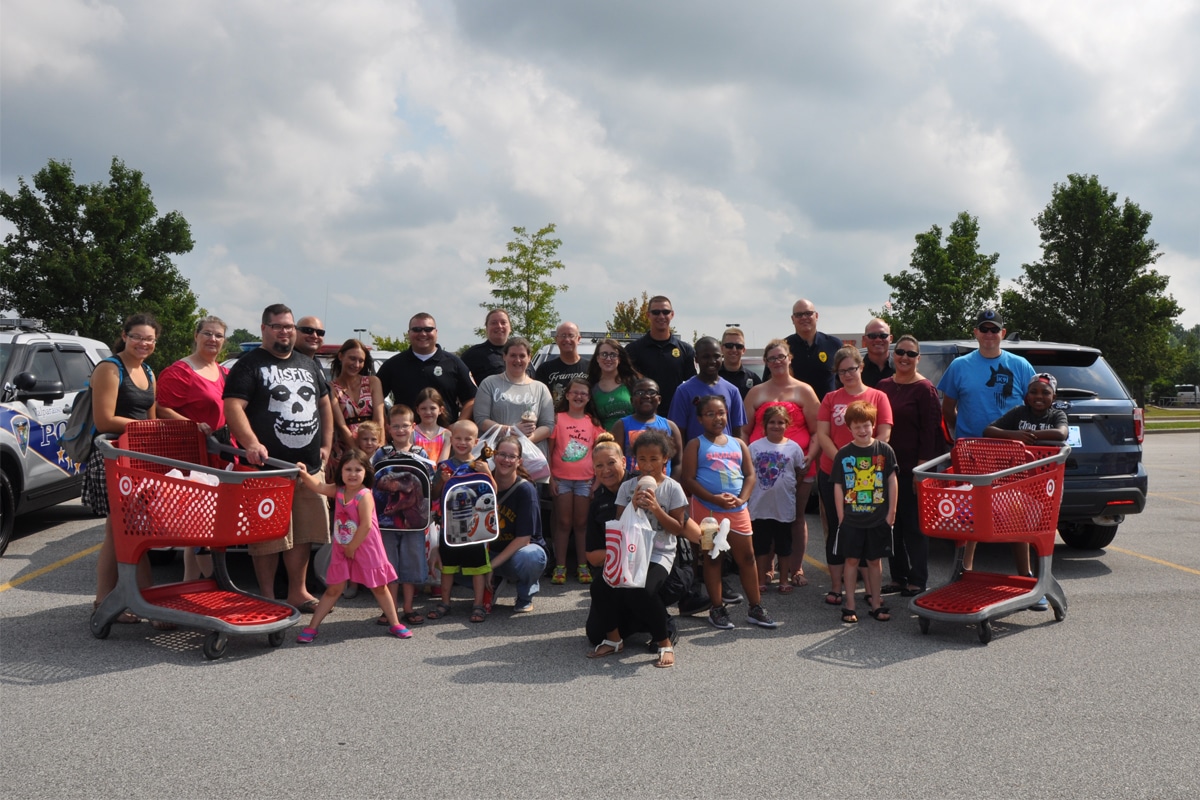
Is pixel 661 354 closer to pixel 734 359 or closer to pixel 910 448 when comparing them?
pixel 734 359

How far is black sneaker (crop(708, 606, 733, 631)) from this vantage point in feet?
18.1

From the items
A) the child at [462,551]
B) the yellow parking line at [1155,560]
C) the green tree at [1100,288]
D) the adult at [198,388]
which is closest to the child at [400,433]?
the child at [462,551]

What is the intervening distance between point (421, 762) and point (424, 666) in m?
1.31

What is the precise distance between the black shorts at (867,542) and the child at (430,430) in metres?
2.98

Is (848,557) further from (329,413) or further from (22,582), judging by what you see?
(22,582)

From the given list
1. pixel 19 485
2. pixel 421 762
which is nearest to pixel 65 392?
pixel 19 485

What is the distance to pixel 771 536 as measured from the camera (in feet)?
21.1

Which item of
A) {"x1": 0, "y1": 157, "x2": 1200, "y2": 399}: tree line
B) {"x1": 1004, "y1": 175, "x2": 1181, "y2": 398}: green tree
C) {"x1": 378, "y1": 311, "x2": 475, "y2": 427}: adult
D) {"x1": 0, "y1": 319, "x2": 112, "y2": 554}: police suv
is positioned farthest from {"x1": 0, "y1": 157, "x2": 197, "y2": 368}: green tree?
{"x1": 1004, "y1": 175, "x2": 1181, "y2": 398}: green tree

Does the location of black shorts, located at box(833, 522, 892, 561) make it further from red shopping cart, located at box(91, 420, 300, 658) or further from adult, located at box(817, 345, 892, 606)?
red shopping cart, located at box(91, 420, 300, 658)

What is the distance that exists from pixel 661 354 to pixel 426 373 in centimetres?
208

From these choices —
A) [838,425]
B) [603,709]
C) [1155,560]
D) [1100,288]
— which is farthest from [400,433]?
[1100,288]

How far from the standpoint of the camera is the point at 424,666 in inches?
187

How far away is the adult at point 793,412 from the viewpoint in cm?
665

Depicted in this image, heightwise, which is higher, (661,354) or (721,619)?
(661,354)
